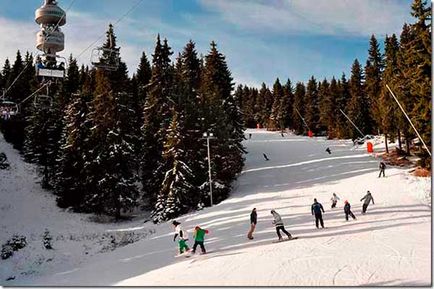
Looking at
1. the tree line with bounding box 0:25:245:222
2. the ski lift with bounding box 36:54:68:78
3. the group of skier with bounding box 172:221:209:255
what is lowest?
the group of skier with bounding box 172:221:209:255

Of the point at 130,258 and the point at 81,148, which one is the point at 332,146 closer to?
the point at 81,148

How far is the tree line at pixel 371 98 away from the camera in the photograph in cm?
2223

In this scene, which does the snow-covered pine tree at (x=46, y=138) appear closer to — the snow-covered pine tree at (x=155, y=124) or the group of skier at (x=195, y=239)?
the snow-covered pine tree at (x=155, y=124)

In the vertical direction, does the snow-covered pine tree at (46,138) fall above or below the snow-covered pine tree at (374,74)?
below

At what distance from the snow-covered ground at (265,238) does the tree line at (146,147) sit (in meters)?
1.88

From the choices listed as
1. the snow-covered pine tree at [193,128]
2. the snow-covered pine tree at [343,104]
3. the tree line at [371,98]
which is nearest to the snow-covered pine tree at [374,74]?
the tree line at [371,98]

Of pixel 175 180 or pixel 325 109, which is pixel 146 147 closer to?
pixel 175 180

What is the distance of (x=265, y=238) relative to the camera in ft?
56.3

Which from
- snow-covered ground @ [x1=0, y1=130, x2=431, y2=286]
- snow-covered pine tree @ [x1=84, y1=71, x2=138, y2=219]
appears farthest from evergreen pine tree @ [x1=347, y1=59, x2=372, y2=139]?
snow-covered pine tree @ [x1=84, y1=71, x2=138, y2=219]

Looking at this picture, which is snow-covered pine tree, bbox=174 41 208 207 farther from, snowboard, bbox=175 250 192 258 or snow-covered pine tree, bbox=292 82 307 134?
snow-covered pine tree, bbox=292 82 307 134

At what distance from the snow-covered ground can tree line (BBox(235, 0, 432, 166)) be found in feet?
13.2

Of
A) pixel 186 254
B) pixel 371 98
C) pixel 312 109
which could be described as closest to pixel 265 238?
pixel 186 254

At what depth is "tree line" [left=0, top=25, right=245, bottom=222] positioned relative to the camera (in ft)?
99.2

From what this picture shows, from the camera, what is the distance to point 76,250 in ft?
74.8
